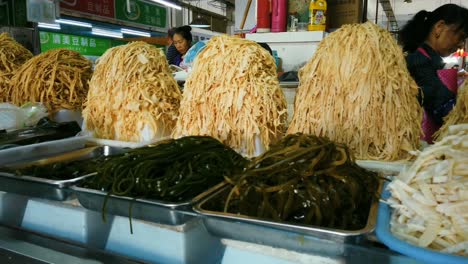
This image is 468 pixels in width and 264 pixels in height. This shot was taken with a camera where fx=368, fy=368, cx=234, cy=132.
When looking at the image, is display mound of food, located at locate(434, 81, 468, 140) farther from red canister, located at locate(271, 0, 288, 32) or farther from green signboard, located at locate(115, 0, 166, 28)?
green signboard, located at locate(115, 0, 166, 28)

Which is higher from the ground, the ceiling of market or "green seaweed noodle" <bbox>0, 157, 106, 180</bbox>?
the ceiling of market

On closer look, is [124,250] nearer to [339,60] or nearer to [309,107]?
[309,107]

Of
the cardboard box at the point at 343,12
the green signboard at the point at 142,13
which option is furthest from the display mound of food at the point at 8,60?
the green signboard at the point at 142,13

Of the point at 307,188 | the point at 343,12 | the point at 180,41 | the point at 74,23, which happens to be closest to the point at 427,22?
the point at 343,12

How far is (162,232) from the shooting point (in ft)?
3.38

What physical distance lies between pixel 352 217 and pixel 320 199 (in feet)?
0.32

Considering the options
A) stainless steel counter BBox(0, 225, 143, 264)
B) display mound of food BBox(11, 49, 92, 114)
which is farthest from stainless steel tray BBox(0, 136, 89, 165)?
display mound of food BBox(11, 49, 92, 114)

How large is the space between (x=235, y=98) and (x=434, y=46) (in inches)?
74.7

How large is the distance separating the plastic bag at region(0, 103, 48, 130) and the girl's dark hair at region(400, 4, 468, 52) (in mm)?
2476

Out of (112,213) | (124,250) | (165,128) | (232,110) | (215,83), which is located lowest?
(124,250)

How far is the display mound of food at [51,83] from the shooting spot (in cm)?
204

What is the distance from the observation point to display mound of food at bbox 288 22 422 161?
1.31m

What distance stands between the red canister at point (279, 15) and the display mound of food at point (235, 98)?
157 centimetres

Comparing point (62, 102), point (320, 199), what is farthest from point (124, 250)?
point (62, 102)
